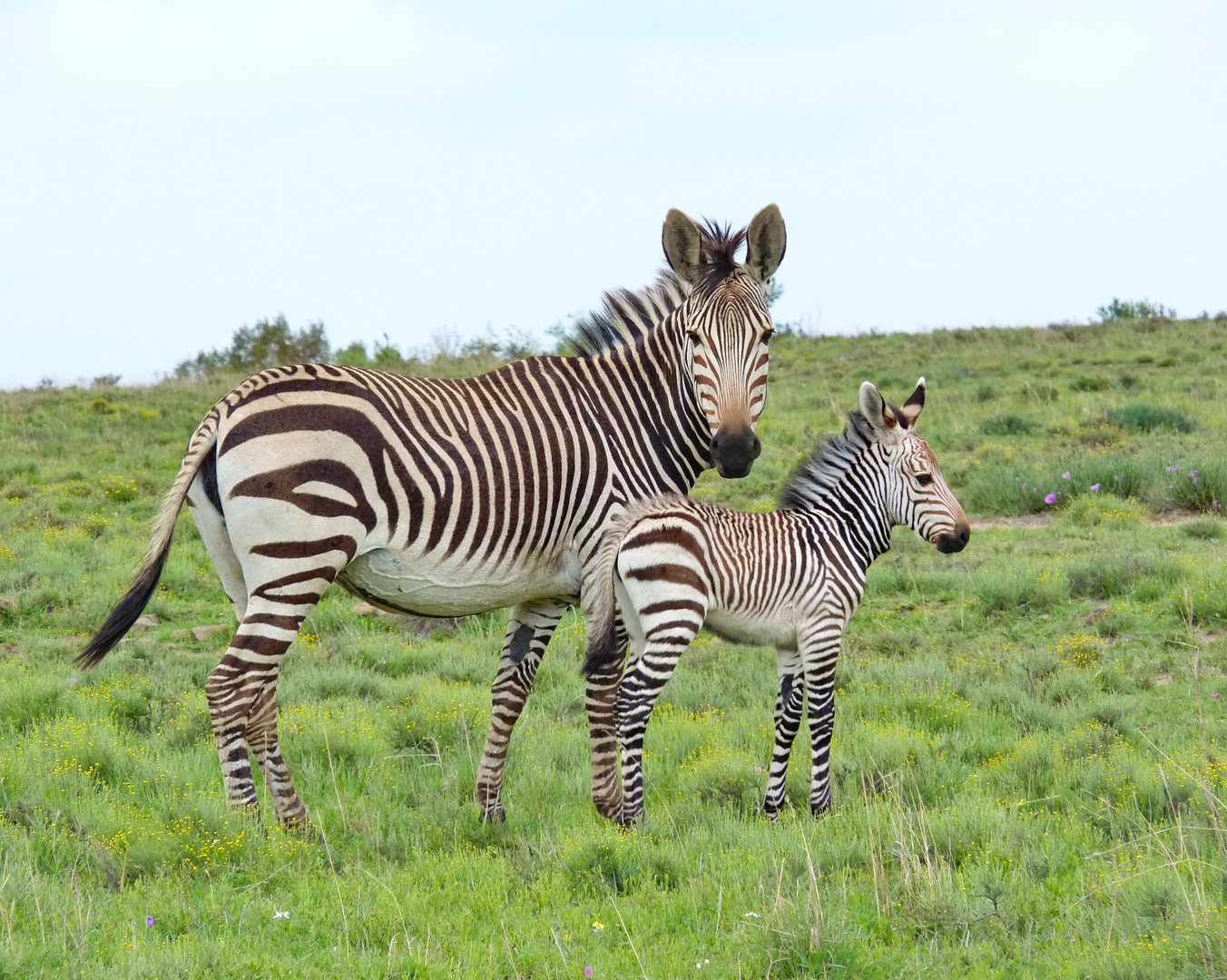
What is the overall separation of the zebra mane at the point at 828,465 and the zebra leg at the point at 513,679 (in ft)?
4.98

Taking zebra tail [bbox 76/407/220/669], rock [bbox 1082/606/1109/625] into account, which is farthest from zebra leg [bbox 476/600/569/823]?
rock [bbox 1082/606/1109/625]

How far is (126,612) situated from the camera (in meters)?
5.66

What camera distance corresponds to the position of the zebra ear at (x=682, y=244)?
615cm

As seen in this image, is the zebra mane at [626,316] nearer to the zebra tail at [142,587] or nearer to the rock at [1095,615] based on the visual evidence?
the zebra tail at [142,587]

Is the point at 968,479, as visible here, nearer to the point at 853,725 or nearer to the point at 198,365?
the point at 853,725

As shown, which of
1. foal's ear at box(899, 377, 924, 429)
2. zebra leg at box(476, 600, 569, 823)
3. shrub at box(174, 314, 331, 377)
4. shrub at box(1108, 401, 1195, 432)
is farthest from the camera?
shrub at box(174, 314, 331, 377)

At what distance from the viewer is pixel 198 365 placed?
2592 centimetres

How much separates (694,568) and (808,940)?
82.3 inches

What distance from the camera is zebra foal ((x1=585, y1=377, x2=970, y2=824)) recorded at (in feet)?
19.0

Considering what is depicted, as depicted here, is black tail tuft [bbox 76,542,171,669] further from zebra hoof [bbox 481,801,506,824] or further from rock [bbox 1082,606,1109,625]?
rock [bbox 1082,606,1109,625]

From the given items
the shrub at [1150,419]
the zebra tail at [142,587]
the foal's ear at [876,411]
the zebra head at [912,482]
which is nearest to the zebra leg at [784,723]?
the zebra head at [912,482]

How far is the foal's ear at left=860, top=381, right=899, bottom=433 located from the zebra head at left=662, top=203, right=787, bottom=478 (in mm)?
682

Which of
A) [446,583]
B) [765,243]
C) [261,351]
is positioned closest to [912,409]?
[765,243]

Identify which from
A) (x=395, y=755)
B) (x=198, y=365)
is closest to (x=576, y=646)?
(x=395, y=755)
